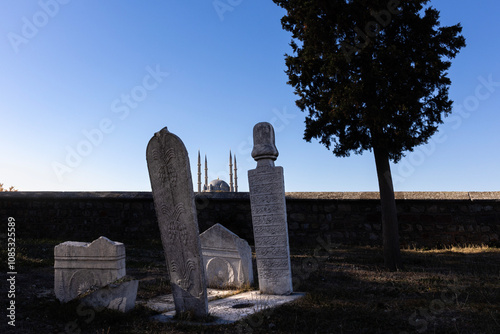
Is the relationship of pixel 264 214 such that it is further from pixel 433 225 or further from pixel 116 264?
pixel 433 225

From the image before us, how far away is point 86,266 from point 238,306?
204 centimetres

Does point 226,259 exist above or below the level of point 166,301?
above

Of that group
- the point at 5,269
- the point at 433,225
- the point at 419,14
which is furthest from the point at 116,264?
the point at 433,225

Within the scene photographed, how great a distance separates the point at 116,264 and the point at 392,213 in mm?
Result: 5960

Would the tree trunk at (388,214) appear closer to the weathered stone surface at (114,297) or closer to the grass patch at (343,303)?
the grass patch at (343,303)

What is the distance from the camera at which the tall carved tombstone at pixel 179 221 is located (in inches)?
166

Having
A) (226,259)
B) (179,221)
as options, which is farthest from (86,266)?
(226,259)

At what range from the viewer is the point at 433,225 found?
10930 mm

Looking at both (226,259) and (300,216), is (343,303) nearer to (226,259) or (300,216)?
(226,259)

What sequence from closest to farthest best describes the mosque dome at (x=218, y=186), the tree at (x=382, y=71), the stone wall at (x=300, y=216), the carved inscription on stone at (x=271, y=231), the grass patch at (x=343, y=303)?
the grass patch at (x=343, y=303)
the carved inscription on stone at (x=271, y=231)
the tree at (x=382, y=71)
the stone wall at (x=300, y=216)
the mosque dome at (x=218, y=186)

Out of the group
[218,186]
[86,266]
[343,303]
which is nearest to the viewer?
[343,303]


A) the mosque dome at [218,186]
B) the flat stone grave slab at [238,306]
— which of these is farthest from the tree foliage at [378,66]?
the mosque dome at [218,186]

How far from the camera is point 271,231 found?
17.8 ft

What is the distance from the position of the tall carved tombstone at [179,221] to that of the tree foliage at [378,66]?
191 inches
